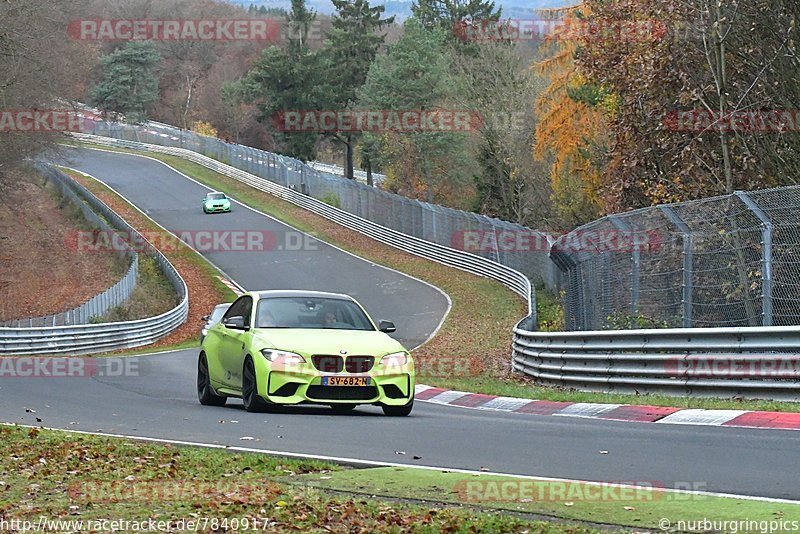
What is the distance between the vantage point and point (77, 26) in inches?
2205

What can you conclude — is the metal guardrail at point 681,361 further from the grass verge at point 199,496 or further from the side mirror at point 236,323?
the grass verge at point 199,496

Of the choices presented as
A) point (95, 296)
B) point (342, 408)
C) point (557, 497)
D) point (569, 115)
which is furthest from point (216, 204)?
point (557, 497)

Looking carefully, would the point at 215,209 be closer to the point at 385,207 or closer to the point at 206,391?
the point at 385,207

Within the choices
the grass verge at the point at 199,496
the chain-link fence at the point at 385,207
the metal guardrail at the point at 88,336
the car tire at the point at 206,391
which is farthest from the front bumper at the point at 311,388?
the chain-link fence at the point at 385,207

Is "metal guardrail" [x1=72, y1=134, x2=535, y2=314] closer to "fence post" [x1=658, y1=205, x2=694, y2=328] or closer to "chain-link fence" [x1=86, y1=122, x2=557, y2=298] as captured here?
"chain-link fence" [x1=86, y1=122, x2=557, y2=298]

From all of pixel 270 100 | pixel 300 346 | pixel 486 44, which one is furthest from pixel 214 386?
pixel 270 100

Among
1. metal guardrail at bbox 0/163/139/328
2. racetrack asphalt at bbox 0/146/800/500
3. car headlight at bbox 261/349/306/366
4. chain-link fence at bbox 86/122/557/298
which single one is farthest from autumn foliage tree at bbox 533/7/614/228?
car headlight at bbox 261/349/306/366

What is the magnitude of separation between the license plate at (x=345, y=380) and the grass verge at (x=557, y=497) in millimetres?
4720

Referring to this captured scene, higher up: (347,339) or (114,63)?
(114,63)

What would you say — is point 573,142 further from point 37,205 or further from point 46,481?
point 46,481

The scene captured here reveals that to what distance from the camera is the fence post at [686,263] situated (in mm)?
15797

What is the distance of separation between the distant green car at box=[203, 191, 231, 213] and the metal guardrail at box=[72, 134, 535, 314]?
14.4ft

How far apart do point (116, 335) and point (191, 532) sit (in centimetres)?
2959

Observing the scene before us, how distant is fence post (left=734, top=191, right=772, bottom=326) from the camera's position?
14031 mm
